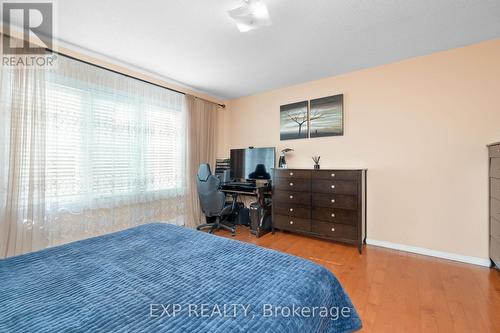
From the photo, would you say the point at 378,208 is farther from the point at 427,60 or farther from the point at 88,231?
the point at 88,231

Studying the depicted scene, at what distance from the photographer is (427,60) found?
2.68 meters

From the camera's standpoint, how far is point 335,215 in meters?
2.92

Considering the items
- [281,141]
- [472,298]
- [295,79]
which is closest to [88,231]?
[281,141]

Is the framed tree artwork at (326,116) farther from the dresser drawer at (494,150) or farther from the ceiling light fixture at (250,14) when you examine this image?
the ceiling light fixture at (250,14)

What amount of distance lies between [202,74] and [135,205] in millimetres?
2173

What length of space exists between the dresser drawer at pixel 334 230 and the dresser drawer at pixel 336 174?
2.09 feet

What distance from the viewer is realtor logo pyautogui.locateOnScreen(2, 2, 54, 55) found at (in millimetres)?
1935

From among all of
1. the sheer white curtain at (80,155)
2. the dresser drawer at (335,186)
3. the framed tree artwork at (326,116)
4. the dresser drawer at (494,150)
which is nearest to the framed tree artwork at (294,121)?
the framed tree artwork at (326,116)

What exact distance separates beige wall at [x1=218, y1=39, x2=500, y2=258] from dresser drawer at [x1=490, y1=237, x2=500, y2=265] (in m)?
0.11

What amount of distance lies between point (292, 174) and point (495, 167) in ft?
7.03

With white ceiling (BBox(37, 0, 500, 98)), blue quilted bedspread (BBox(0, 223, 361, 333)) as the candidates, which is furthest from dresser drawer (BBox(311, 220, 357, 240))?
white ceiling (BBox(37, 0, 500, 98))

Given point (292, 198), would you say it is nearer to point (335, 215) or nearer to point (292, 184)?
point (292, 184)

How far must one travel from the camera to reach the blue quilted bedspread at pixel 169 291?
2.42 feet

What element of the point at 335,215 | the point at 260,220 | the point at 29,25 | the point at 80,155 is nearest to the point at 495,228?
the point at 335,215
